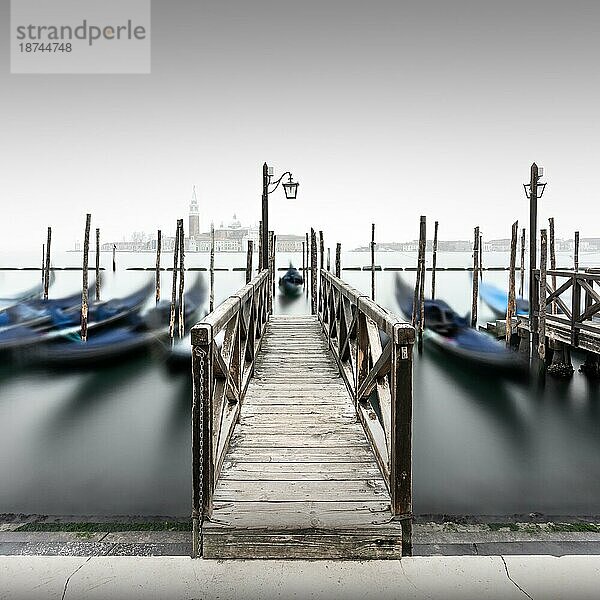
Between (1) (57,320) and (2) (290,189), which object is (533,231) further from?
(1) (57,320)

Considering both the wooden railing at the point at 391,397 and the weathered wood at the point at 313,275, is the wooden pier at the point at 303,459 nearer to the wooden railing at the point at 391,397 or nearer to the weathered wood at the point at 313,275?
the wooden railing at the point at 391,397

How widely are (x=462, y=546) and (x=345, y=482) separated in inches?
34.4

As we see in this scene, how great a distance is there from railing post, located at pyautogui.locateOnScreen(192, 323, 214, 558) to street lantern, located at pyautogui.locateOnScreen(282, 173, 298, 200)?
7.32m

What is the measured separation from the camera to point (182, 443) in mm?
7320

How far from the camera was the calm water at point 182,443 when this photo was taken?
5.67 metres

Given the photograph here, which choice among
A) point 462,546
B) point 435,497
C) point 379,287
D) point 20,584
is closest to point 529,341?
point 435,497

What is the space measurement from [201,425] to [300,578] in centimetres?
77

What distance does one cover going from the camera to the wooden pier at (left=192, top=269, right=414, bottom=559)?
237 centimetres

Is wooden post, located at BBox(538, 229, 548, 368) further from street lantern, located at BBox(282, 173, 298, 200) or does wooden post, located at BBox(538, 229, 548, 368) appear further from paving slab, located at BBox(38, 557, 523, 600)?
paving slab, located at BBox(38, 557, 523, 600)

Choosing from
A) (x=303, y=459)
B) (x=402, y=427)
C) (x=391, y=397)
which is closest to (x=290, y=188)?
(x=303, y=459)

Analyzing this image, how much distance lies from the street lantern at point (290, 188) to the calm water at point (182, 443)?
4.15 meters

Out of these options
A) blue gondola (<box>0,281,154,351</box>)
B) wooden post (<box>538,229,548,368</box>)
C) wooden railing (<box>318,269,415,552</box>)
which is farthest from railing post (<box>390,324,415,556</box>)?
blue gondola (<box>0,281,154,351</box>)

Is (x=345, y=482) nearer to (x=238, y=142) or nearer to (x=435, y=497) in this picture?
(x=435, y=497)

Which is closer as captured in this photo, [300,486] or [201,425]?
[201,425]
